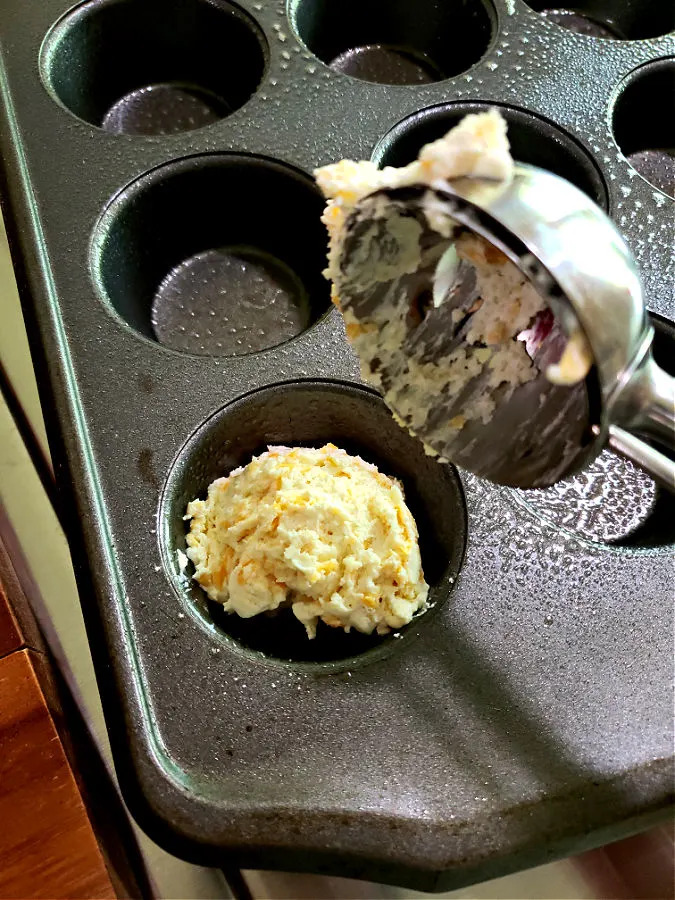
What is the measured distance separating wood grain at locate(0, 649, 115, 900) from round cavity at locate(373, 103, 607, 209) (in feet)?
2.85

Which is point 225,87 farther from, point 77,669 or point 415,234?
point 77,669

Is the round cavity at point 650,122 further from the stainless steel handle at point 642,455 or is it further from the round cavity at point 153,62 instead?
the stainless steel handle at point 642,455

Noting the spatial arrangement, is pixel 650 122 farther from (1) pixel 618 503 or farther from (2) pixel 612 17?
(1) pixel 618 503

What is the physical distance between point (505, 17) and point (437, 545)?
3.10 ft

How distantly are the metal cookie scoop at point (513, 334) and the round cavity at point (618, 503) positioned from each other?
12.2 inches

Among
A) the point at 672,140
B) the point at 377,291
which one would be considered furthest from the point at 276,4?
the point at 377,291

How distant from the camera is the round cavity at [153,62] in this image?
4.02 ft

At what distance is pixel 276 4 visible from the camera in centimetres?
123

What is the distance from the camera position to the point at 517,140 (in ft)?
3.82

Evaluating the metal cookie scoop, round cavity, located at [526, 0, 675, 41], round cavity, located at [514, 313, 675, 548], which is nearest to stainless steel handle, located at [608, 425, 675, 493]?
the metal cookie scoop

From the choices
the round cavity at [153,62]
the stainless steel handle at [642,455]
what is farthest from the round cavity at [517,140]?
the stainless steel handle at [642,455]

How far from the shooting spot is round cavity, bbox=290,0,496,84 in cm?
130

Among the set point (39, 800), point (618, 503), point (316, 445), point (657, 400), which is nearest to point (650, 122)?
point (618, 503)

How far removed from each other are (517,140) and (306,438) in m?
0.63
